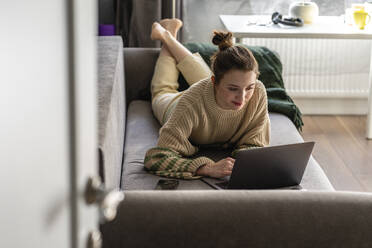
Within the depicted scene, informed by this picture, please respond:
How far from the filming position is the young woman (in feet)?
7.27

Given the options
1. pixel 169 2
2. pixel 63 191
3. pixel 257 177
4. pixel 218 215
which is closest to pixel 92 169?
pixel 63 191

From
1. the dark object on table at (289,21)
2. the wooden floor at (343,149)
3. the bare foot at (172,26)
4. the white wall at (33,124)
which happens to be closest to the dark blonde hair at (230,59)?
the bare foot at (172,26)

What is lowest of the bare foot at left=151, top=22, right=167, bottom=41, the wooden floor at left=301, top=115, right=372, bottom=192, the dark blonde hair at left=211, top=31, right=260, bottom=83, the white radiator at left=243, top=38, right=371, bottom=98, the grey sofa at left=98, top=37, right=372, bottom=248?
the wooden floor at left=301, top=115, right=372, bottom=192

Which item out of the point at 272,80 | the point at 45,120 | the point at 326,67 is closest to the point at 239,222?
the point at 45,120

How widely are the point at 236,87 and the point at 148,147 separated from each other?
519 millimetres

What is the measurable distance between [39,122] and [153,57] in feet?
8.45

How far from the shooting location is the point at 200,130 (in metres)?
2.42

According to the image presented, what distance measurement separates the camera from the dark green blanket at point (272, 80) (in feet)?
9.82

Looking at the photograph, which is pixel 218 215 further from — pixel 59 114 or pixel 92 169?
pixel 59 114

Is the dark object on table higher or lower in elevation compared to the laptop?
higher

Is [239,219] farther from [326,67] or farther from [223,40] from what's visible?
[326,67]

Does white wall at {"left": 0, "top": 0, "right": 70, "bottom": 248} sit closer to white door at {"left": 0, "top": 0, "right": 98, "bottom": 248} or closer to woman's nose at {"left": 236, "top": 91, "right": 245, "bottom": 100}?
white door at {"left": 0, "top": 0, "right": 98, "bottom": 248}

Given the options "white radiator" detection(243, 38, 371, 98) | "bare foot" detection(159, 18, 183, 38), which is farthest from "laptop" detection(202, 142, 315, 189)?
"white radiator" detection(243, 38, 371, 98)

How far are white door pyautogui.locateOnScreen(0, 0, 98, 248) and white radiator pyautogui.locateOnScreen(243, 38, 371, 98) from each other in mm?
3334
